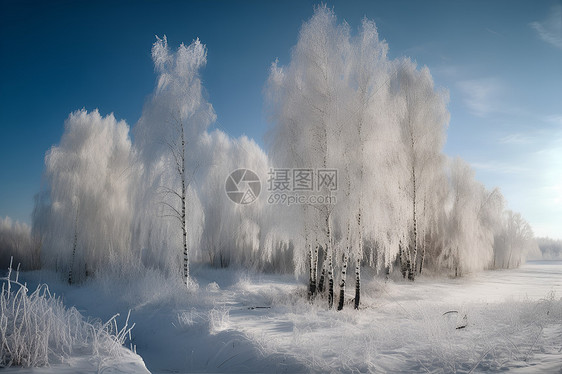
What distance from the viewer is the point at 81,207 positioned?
14.7 m

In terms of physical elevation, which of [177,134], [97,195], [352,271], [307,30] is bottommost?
[352,271]

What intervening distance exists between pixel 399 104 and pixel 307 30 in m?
8.54

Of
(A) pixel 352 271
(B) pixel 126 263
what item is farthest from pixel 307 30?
(A) pixel 352 271

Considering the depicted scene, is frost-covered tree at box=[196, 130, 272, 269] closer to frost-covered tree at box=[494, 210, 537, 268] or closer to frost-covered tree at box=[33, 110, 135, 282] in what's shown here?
frost-covered tree at box=[33, 110, 135, 282]

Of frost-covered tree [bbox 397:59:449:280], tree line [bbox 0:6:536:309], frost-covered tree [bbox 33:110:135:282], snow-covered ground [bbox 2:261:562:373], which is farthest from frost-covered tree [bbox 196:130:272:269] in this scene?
frost-covered tree [bbox 397:59:449:280]

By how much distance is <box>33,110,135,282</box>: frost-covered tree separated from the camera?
1448cm

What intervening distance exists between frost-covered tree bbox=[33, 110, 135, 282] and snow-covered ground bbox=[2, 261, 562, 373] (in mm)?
4211

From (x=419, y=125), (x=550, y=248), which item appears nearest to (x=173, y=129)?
(x=419, y=125)

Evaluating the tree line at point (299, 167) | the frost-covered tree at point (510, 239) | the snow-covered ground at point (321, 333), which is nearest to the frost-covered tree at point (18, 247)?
the tree line at point (299, 167)

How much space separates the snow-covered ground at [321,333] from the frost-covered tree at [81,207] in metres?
4.21

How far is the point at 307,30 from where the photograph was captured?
8.94 meters

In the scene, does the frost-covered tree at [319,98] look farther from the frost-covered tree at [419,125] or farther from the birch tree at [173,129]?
the frost-covered tree at [419,125]

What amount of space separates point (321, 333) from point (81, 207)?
14.2 meters

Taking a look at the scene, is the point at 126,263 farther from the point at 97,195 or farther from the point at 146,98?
the point at 146,98
